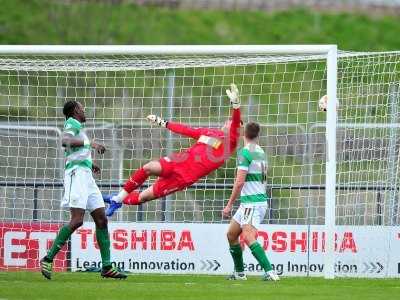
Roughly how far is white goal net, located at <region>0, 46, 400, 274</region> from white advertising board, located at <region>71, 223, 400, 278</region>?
0.41m

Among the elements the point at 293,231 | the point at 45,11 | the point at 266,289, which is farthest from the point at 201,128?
the point at 45,11

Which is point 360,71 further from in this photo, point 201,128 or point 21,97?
point 21,97

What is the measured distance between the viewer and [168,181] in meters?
18.9

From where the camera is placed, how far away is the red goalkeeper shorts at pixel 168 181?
18.8 metres

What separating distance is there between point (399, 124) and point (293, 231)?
2.29 m

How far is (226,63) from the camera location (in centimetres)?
1934

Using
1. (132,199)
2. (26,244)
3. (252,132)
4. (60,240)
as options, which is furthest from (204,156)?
(26,244)

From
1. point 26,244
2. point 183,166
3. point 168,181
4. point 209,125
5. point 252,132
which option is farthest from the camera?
point 209,125

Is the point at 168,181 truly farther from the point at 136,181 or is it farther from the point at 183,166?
the point at 136,181

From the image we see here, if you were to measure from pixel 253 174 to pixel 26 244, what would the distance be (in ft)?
16.0

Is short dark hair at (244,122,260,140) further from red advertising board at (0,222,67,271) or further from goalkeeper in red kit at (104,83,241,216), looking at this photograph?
red advertising board at (0,222,67,271)

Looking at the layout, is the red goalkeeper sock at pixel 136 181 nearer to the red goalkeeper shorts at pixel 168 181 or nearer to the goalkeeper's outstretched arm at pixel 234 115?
the red goalkeeper shorts at pixel 168 181

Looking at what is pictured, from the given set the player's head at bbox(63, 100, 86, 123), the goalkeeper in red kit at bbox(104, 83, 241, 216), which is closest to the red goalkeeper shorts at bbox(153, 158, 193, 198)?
the goalkeeper in red kit at bbox(104, 83, 241, 216)

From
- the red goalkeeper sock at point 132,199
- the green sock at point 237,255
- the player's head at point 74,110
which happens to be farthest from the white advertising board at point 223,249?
the player's head at point 74,110
